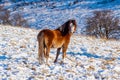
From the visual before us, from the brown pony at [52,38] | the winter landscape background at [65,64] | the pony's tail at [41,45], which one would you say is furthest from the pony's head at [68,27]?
the winter landscape background at [65,64]

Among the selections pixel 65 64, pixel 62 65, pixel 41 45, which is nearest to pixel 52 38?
pixel 41 45

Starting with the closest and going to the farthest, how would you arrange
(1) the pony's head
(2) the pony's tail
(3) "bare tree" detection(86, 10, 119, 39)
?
1. (2) the pony's tail
2. (1) the pony's head
3. (3) "bare tree" detection(86, 10, 119, 39)

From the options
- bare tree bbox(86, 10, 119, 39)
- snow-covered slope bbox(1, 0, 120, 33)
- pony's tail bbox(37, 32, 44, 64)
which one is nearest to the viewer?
pony's tail bbox(37, 32, 44, 64)

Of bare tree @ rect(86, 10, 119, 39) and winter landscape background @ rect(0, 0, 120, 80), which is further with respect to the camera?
bare tree @ rect(86, 10, 119, 39)

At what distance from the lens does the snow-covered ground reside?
12049 millimetres

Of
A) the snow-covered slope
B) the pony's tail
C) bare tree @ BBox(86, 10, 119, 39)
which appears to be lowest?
the snow-covered slope

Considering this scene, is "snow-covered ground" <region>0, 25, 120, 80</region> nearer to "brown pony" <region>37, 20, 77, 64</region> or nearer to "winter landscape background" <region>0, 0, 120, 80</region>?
"winter landscape background" <region>0, 0, 120, 80</region>

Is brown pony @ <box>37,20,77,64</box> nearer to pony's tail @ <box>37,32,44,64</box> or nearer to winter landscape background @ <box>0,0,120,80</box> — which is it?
pony's tail @ <box>37,32,44,64</box>

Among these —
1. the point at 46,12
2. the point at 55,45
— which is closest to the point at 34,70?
the point at 55,45

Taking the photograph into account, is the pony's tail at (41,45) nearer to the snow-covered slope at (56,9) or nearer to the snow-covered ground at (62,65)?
the snow-covered ground at (62,65)

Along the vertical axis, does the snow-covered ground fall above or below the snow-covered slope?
above

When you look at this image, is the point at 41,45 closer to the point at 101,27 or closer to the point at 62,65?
the point at 62,65

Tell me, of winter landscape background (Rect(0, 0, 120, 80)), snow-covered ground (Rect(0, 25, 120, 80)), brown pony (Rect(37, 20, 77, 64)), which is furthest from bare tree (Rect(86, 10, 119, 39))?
Answer: brown pony (Rect(37, 20, 77, 64))

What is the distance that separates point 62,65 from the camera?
13.6m
